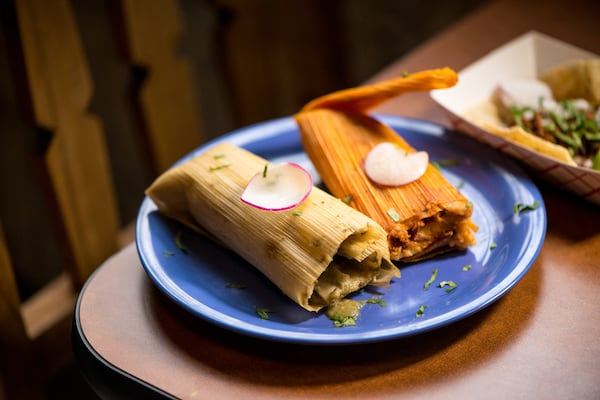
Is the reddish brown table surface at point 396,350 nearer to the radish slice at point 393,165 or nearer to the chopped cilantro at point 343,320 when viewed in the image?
the chopped cilantro at point 343,320

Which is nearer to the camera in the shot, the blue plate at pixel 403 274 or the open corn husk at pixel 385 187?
the blue plate at pixel 403 274

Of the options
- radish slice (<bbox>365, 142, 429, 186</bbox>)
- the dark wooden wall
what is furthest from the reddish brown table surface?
the dark wooden wall

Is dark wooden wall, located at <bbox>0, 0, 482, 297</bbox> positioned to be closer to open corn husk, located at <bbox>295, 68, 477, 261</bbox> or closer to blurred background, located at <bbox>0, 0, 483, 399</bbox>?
blurred background, located at <bbox>0, 0, 483, 399</bbox>

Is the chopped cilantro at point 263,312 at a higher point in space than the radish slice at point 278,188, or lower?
lower

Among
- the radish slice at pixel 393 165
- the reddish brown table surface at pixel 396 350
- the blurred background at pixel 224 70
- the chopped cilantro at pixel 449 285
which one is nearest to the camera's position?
the reddish brown table surface at pixel 396 350

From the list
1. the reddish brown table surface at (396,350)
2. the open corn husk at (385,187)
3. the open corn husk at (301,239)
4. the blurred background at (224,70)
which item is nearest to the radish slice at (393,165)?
the open corn husk at (385,187)

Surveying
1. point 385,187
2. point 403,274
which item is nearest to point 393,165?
point 385,187

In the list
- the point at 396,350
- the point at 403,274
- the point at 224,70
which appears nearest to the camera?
the point at 396,350

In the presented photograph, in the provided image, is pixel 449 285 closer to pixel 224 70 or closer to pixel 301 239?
pixel 301 239
